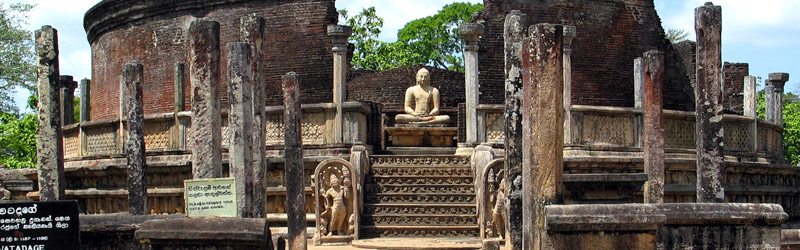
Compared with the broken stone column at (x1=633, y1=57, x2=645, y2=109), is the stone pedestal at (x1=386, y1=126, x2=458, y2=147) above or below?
below

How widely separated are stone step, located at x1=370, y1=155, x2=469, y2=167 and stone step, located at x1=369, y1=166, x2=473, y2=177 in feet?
0.57

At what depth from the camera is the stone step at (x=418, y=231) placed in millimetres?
13969

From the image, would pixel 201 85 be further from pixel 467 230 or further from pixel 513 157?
pixel 467 230

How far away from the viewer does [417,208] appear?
567 inches

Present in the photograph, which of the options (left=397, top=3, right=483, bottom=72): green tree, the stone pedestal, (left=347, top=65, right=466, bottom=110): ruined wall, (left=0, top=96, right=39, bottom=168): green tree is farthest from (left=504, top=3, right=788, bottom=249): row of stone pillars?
(left=397, top=3, right=483, bottom=72): green tree

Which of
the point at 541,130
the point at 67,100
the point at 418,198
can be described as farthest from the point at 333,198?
the point at 67,100

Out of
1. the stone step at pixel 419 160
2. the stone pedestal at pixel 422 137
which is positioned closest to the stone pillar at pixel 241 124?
the stone step at pixel 419 160

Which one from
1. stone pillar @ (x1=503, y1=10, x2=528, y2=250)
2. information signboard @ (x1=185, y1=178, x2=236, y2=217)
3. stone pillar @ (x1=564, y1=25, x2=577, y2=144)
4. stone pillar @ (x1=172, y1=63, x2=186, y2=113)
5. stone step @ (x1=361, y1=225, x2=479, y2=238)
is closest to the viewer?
information signboard @ (x1=185, y1=178, x2=236, y2=217)

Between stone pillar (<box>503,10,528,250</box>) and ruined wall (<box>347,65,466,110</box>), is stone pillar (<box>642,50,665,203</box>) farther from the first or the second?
ruined wall (<box>347,65,466,110</box>)

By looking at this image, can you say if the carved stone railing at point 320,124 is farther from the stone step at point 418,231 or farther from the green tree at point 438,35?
the green tree at point 438,35

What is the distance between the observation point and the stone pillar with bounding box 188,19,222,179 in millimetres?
9977

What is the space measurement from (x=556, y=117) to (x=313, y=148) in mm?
7225

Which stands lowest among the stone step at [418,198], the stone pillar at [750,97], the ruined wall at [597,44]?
the stone step at [418,198]

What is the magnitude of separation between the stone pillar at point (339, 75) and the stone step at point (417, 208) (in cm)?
136
